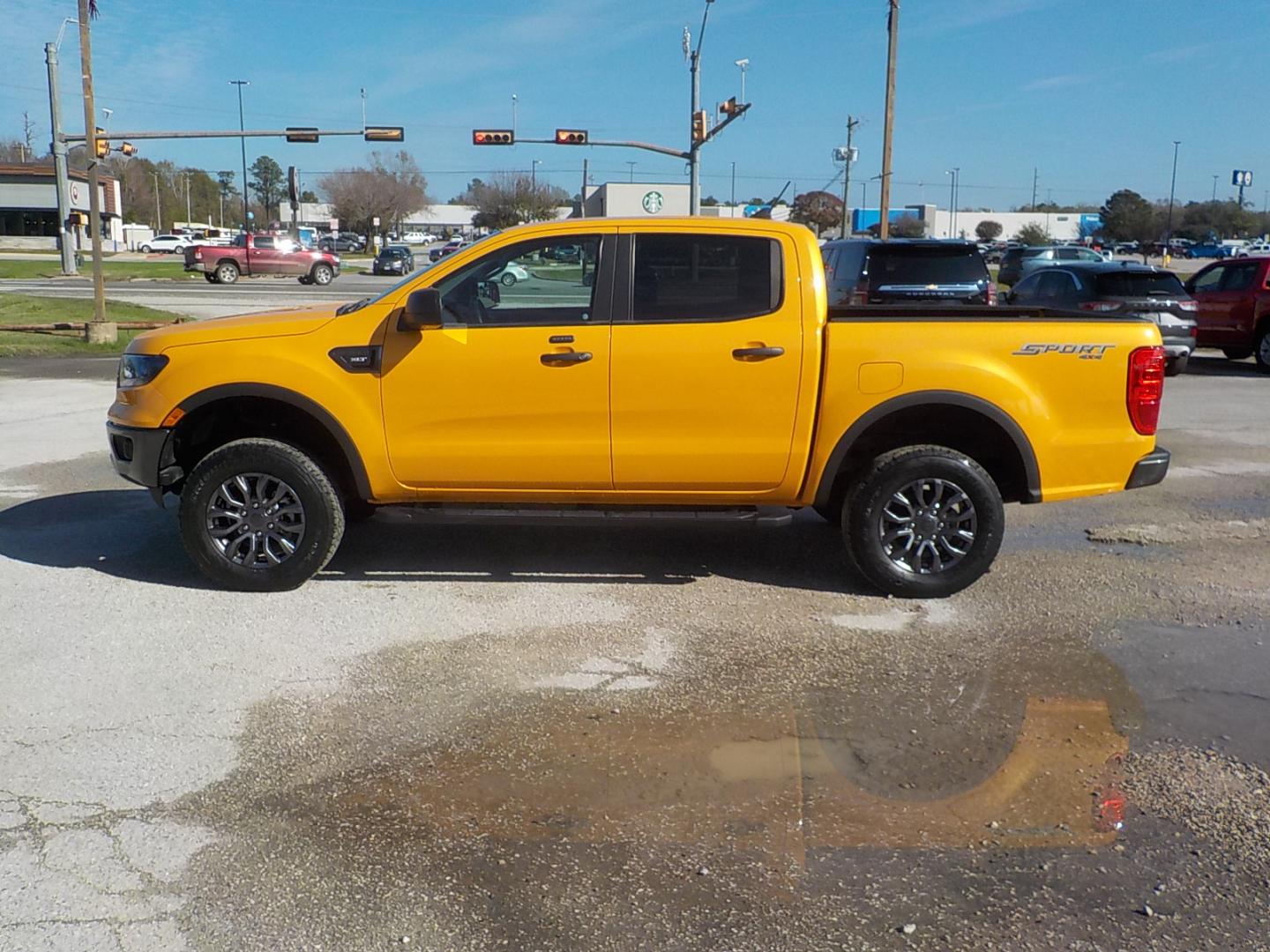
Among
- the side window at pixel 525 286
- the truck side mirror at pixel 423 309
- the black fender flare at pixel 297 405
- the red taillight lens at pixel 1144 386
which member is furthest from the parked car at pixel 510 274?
the red taillight lens at pixel 1144 386

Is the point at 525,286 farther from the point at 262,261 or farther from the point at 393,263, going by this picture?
the point at 393,263

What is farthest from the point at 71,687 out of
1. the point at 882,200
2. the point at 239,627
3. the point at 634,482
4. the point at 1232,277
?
the point at 882,200

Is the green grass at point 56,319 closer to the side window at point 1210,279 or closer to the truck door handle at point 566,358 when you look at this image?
the truck door handle at point 566,358

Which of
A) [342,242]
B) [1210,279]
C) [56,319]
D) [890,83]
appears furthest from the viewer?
[342,242]

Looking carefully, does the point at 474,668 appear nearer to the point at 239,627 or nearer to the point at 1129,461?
the point at 239,627

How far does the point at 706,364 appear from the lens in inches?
228

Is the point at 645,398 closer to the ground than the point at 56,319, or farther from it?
farther from it

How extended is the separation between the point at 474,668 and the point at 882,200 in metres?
31.5

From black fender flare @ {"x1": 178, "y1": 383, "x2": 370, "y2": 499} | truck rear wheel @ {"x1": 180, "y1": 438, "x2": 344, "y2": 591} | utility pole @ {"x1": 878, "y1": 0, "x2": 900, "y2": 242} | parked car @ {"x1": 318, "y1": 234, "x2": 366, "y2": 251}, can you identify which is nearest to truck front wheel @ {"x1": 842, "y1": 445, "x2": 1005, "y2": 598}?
black fender flare @ {"x1": 178, "y1": 383, "x2": 370, "y2": 499}

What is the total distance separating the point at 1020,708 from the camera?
15.5 feet

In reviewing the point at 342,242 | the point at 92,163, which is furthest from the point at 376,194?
the point at 92,163

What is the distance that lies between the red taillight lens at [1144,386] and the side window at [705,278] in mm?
1815

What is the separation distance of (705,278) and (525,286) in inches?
36.5

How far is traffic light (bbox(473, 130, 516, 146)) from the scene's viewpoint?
41.3 meters
